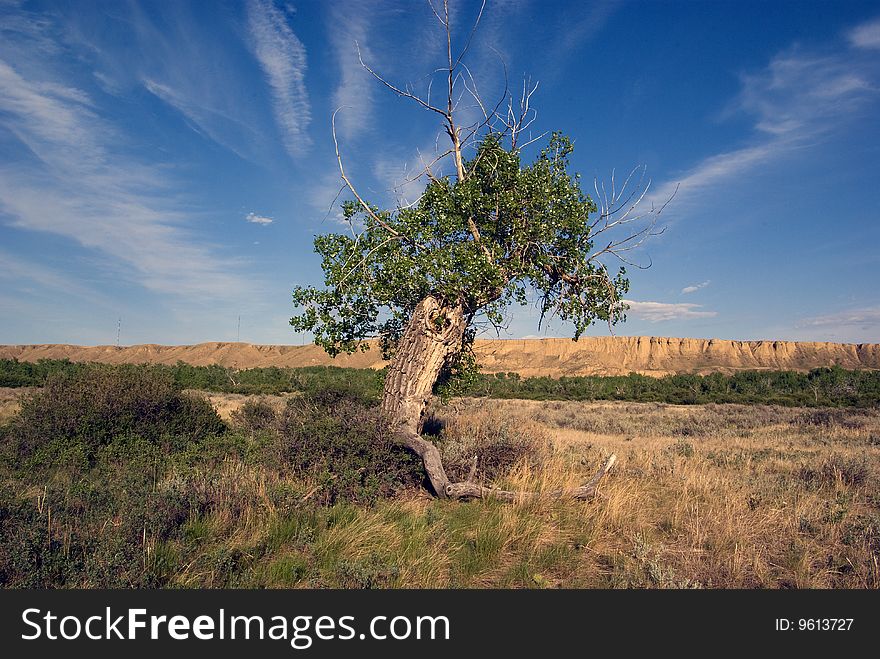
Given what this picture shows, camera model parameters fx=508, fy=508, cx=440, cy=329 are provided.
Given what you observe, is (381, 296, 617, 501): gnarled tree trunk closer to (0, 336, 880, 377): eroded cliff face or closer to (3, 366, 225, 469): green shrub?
(3, 366, 225, 469): green shrub

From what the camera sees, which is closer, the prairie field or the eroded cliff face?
the prairie field

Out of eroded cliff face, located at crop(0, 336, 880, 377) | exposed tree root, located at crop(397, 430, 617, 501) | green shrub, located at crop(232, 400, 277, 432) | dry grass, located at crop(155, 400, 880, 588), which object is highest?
eroded cliff face, located at crop(0, 336, 880, 377)

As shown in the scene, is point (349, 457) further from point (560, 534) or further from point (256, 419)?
point (256, 419)

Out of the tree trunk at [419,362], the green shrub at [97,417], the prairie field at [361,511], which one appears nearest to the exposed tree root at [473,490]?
the prairie field at [361,511]

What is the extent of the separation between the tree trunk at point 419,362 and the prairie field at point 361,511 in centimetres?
56

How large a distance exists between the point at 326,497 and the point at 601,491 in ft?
12.6

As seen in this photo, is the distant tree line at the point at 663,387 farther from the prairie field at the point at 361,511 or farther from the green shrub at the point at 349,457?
the green shrub at the point at 349,457

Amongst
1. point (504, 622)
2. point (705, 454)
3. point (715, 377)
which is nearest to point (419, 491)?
point (504, 622)

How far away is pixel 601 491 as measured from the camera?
7266mm

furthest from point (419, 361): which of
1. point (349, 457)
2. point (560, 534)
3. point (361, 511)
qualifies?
point (560, 534)

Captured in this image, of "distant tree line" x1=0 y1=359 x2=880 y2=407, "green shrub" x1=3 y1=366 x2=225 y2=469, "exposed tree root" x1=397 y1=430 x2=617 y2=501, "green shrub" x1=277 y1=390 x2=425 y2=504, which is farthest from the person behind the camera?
"distant tree line" x1=0 y1=359 x2=880 y2=407

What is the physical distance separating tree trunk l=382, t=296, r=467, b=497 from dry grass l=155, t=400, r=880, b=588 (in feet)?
2.89

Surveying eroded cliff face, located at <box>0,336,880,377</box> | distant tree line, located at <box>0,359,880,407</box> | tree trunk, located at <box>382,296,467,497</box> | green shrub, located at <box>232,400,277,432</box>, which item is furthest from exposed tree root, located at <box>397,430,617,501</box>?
eroded cliff face, located at <box>0,336,880,377</box>

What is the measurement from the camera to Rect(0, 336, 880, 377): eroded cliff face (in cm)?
8838
